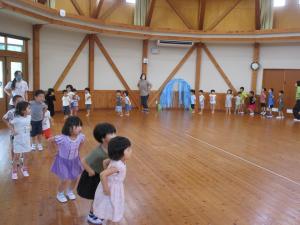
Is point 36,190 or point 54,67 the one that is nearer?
point 36,190

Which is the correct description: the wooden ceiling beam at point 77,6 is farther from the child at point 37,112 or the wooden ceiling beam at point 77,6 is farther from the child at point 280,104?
the child at point 280,104

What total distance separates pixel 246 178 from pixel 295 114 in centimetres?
831

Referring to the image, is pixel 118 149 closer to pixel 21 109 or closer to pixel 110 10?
pixel 21 109

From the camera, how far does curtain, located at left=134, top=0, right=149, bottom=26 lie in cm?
1352

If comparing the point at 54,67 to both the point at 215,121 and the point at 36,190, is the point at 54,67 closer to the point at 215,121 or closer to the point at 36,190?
the point at 215,121

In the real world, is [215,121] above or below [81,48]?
below

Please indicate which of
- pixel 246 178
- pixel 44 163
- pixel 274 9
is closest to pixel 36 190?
pixel 44 163

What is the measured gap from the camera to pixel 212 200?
3.87 m

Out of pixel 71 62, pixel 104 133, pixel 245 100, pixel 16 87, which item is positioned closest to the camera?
pixel 104 133

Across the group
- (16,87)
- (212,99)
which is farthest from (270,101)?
(16,87)

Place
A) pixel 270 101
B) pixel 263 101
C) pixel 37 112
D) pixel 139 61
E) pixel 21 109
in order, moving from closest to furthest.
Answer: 1. pixel 21 109
2. pixel 37 112
3. pixel 270 101
4. pixel 263 101
5. pixel 139 61

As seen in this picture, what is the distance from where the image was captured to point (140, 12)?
1359 centimetres

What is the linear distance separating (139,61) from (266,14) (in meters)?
5.98

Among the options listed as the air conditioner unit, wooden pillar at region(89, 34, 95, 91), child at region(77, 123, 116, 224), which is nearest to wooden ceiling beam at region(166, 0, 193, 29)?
the air conditioner unit
